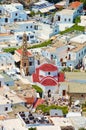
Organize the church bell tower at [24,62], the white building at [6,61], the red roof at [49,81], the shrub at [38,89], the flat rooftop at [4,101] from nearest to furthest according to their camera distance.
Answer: the flat rooftop at [4,101], the shrub at [38,89], the red roof at [49,81], the church bell tower at [24,62], the white building at [6,61]

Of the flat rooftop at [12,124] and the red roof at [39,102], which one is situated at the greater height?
the flat rooftop at [12,124]

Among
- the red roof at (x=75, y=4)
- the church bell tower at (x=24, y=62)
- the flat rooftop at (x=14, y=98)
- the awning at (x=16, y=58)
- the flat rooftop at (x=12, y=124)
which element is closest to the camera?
the flat rooftop at (x=12, y=124)

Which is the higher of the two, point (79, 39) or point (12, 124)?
point (79, 39)

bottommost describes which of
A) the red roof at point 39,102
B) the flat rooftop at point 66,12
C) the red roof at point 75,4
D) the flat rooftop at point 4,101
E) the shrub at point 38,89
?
the red roof at point 39,102

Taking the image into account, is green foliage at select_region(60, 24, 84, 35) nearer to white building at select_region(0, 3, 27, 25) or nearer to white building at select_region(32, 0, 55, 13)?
white building at select_region(0, 3, 27, 25)

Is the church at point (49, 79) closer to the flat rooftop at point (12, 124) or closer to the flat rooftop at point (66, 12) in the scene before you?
the flat rooftop at point (12, 124)

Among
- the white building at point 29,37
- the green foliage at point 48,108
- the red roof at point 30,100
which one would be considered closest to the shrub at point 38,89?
the red roof at point 30,100

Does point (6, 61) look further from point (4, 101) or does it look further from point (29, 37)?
point (4, 101)

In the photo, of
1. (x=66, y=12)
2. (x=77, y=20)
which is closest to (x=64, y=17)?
(x=66, y=12)

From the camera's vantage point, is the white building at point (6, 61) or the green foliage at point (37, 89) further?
the white building at point (6, 61)
